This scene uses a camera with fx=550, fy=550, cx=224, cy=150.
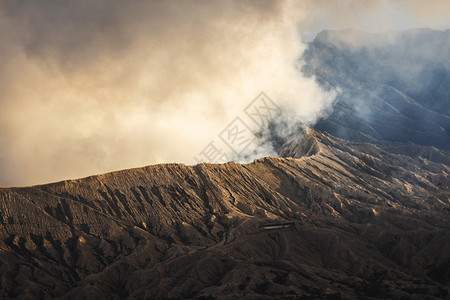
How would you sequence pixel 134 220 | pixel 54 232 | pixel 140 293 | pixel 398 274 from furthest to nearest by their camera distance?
pixel 134 220
pixel 54 232
pixel 398 274
pixel 140 293

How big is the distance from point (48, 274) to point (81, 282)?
10.7 metres

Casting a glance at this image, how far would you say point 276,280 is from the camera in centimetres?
15188

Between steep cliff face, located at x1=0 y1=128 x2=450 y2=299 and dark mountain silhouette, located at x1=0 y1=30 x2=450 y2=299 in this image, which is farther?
steep cliff face, located at x1=0 y1=128 x2=450 y2=299

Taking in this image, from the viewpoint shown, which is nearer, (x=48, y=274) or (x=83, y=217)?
(x=48, y=274)

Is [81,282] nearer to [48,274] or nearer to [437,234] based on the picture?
[48,274]

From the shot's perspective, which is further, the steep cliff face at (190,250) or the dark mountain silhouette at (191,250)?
the steep cliff face at (190,250)

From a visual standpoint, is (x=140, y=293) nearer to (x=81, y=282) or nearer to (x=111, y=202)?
(x=81, y=282)

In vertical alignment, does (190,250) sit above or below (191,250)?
above

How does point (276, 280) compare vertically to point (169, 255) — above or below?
below

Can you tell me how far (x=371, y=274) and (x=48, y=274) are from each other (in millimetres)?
92546

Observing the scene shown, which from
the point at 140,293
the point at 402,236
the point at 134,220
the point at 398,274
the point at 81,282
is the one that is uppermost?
the point at 134,220

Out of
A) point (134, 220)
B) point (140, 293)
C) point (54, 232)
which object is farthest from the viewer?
point (134, 220)

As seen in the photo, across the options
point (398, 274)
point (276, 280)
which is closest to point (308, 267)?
point (276, 280)

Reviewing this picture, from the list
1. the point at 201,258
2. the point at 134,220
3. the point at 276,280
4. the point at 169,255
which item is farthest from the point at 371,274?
the point at 134,220
